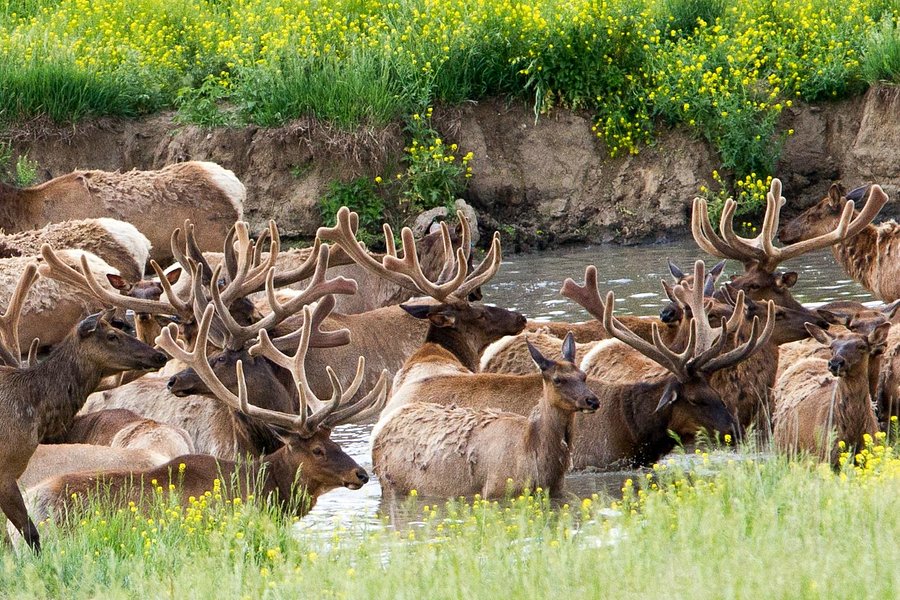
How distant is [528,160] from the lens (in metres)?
18.3

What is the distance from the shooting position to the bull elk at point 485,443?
7.62 meters

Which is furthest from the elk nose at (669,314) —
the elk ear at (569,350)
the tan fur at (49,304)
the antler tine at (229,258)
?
the tan fur at (49,304)

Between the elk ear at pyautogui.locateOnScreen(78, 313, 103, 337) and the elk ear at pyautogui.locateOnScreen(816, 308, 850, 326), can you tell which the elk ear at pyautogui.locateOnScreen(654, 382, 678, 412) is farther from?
the elk ear at pyautogui.locateOnScreen(78, 313, 103, 337)

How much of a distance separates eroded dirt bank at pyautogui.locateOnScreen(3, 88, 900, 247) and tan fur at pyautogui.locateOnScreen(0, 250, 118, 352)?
653 cm

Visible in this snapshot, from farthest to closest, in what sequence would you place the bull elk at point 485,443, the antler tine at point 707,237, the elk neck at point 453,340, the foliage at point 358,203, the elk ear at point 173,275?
the foliage at point 358,203 → the elk ear at point 173,275 → the antler tine at point 707,237 → the elk neck at point 453,340 → the bull elk at point 485,443

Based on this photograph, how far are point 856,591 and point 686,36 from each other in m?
15.6

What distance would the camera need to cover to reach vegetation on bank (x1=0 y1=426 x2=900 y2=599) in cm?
458

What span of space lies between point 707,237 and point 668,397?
85.1 inches

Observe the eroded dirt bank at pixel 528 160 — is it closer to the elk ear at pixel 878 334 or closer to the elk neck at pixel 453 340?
the elk neck at pixel 453 340

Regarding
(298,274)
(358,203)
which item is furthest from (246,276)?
(358,203)

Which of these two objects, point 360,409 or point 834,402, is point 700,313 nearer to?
point 834,402

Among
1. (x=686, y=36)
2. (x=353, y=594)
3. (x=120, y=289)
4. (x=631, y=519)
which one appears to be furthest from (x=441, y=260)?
(x=686, y=36)

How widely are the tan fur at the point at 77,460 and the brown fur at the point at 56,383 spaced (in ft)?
1.92

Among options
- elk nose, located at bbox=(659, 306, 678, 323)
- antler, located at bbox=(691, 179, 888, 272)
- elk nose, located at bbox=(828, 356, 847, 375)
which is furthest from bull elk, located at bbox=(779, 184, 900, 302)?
elk nose, located at bbox=(828, 356, 847, 375)
